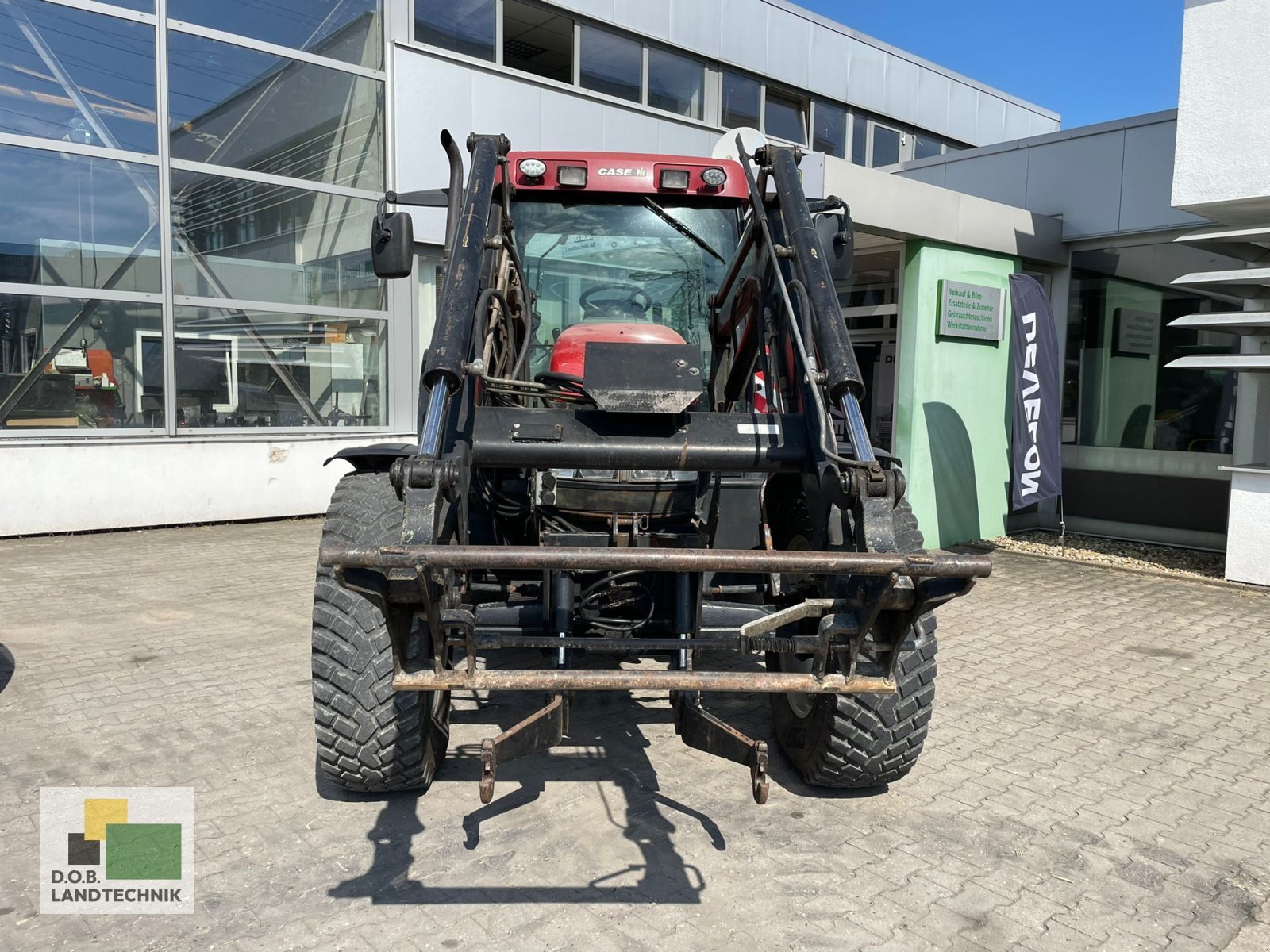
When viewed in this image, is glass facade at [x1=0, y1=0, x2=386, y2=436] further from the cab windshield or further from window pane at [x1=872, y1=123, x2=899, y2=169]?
window pane at [x1=872, y1=123, x2=899, y2=169]

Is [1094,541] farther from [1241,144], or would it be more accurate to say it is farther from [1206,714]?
[1206,714]

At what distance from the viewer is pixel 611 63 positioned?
1299 cm

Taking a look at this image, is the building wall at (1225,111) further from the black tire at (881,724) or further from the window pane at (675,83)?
the window pane at (675,83)

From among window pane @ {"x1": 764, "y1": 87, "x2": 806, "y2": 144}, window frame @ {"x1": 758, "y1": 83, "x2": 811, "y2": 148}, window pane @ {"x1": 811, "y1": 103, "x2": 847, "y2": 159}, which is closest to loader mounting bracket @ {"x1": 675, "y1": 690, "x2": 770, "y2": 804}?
window frame @ {"x1": 758, "y1": 83, "x2": 811, "y2": 148}

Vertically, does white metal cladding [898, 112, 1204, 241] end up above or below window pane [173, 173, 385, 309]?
above

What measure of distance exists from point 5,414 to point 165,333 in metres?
1.62

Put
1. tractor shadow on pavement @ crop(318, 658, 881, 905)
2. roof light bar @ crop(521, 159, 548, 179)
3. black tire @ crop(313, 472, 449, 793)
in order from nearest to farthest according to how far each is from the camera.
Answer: tractor shadow on pavement @ crop(318, 658, 881, 905)
black tire @ crop(313, 472, 449, 793)
roof light bar @ crop(521, 159, 548, 179)

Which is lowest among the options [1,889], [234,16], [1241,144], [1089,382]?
[1,889]

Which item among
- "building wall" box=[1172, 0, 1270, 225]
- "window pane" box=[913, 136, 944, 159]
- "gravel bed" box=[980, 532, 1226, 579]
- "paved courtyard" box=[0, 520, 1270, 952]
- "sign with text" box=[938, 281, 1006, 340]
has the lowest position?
"paved courtyard" box=[0, 520, 1270, 952]

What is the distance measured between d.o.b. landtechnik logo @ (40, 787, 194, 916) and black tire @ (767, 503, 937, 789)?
6.94ft

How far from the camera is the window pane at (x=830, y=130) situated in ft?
53.2

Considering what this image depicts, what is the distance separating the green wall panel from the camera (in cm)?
880

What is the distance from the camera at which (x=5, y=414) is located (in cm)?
891

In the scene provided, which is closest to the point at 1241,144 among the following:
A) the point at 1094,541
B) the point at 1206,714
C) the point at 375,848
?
the point at 1094,541
